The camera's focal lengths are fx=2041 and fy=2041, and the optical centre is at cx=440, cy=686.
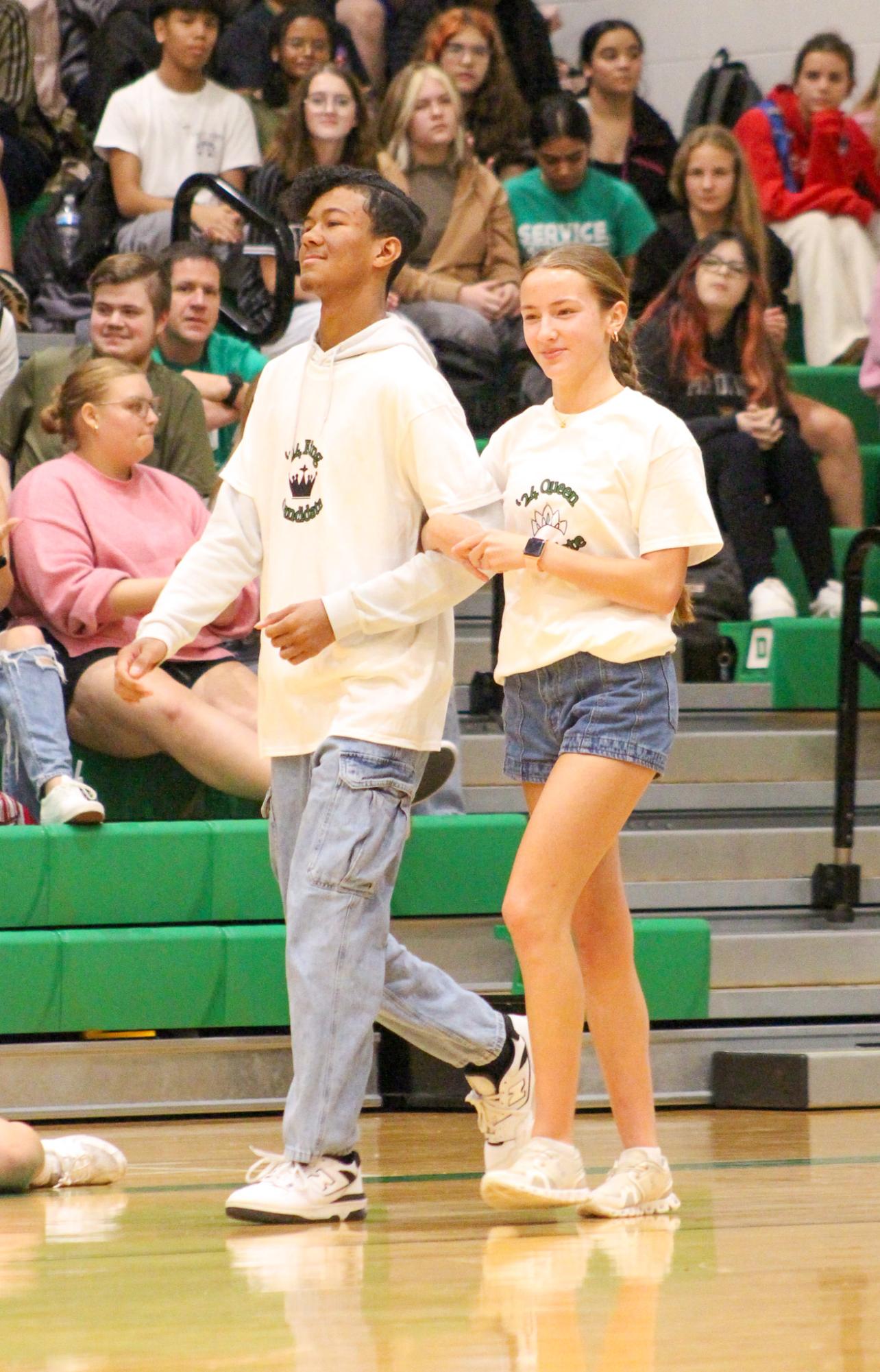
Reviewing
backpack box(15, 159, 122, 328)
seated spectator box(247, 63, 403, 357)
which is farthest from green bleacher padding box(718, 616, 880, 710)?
backpack box(15, 159, 122, 328)

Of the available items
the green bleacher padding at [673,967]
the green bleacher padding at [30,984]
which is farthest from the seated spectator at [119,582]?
the green bleacher padding at [673,967]

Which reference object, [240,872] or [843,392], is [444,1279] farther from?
[843,392]

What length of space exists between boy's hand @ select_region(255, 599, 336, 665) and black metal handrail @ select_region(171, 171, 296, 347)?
3.12m

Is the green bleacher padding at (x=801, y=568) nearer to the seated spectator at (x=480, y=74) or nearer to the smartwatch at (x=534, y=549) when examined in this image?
the seated spectator at (x=480, y=74)

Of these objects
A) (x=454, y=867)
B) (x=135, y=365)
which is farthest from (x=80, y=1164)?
(x=135, y=365)

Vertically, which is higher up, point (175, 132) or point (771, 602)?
point (175, 132)

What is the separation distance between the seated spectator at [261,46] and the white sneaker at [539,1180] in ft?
16.8

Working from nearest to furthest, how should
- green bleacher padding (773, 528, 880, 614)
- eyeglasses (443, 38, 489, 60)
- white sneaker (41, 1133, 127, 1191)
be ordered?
white sneaker (41, 1133, 127, 1191) < green bleacher padding (773, 528, 880, 614) < eyeglasses (443, 38, 489, 60)

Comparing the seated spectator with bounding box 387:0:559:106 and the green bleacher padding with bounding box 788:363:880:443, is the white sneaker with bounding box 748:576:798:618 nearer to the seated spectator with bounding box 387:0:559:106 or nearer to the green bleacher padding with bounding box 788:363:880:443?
the green bleacher padding with bounding box 788:363:880:443

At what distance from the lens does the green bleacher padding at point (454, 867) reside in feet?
14.3

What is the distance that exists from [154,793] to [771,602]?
1896 millimetres

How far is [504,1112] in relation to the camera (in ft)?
10.3

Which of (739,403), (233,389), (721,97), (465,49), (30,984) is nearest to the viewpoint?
(30,984)

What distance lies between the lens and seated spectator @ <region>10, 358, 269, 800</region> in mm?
4344
